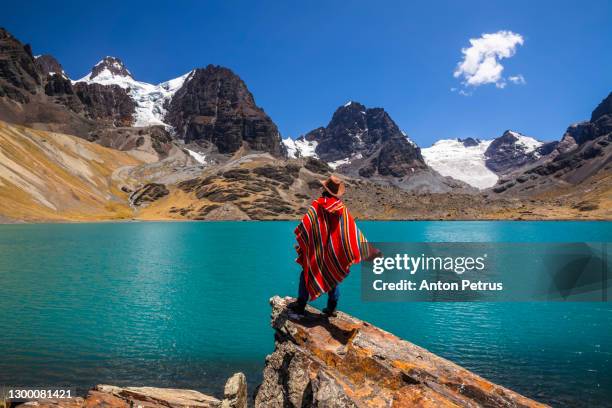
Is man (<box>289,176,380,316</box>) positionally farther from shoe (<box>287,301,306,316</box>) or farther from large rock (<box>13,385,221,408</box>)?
large rock (<box>13,385,221,408</box>)

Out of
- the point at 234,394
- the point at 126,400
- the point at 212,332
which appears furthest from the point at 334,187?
the point at 212,332

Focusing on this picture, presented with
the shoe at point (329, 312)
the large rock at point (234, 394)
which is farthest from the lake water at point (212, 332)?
the shoe at point (329, 312)

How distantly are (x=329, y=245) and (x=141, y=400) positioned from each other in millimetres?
7484

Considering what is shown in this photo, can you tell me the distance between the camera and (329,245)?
1238cm

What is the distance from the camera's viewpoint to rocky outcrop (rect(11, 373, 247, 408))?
12.1m

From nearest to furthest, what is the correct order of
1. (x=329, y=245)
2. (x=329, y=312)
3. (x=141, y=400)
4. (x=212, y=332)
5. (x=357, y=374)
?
(x=357, y=374)
(x=329, y=245)
(x=141, y=400)
(x=329, y=312)
(x=212, y=332)

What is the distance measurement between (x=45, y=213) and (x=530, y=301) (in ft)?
583

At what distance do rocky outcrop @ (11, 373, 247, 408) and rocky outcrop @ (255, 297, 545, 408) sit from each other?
0.90m

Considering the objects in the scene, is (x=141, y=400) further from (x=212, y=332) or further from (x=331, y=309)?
(x=212, y=332)

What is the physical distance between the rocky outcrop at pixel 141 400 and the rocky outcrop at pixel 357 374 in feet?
2.94

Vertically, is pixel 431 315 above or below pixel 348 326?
below

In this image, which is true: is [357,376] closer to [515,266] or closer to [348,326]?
[348,326]

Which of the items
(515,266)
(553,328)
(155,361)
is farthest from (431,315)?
(515,266)

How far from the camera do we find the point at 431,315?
33469 millimetres
